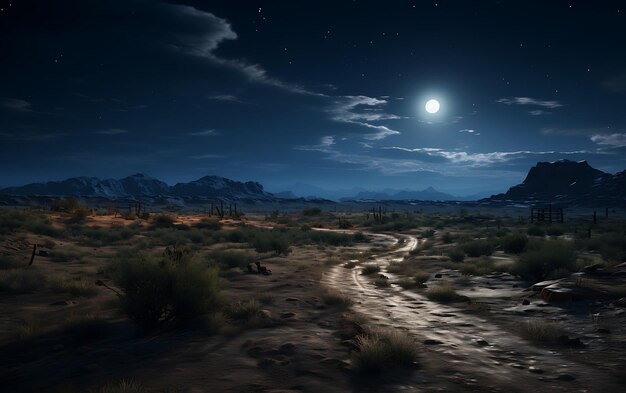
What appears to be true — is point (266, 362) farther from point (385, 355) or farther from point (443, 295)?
point (443, 295)

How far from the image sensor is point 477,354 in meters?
8.21

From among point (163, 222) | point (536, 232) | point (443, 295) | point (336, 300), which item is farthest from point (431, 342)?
point (163, 222)

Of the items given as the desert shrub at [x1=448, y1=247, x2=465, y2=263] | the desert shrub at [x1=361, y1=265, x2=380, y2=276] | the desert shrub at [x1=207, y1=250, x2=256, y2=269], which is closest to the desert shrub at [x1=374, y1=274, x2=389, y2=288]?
the desert shrub at [x1=361, y1=265, x2=380, y2=276]

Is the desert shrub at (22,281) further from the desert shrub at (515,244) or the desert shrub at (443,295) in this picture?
the desert shrub at (515,244)

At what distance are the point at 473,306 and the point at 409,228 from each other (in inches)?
1887

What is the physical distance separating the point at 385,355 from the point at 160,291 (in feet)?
17.7

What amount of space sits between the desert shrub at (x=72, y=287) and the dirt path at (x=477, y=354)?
8.26 metres

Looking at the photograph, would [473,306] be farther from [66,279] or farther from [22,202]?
[22,202]

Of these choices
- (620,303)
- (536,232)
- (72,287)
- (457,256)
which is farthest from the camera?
(536,232)

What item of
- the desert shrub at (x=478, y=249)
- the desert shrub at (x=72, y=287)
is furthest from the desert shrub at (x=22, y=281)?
the desert shrub at (x=478, y=249)

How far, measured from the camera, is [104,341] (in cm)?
863

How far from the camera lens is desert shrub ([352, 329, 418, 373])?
7137 millimetres

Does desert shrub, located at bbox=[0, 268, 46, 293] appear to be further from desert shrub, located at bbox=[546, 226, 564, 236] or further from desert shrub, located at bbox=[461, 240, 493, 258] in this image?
desert shrub, located at bbox=[546, 226, 564, 236]

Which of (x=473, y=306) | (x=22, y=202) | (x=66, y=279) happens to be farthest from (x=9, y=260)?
(x=22, y=202)
